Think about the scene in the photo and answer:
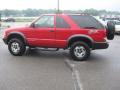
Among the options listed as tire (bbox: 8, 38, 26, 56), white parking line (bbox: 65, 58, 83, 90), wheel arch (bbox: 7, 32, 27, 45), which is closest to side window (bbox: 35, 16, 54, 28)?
wheel arch (bbox: 7, 32, 27, 45)

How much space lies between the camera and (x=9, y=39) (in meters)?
10.8

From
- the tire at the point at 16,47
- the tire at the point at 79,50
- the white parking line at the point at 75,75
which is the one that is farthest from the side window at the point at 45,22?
the white parking line at the point at 75,75

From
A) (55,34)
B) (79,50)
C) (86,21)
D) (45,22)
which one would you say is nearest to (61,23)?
(55,34)

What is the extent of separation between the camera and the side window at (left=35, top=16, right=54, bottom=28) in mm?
10141

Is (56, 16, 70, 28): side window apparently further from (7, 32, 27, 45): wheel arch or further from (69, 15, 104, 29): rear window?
(7, 32, 27, 45): wheel arch

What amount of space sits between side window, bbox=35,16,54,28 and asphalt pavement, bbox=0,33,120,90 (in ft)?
4.12

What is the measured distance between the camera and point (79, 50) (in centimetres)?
987

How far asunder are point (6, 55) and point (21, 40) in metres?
0.85

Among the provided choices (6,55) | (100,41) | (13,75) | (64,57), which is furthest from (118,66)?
(6,55)

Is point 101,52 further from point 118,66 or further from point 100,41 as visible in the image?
point 118,66

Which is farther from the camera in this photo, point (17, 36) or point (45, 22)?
point (17, 36)

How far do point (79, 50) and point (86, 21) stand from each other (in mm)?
1112

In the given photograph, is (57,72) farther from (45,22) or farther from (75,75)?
(45,22)

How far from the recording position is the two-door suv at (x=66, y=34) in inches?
384
